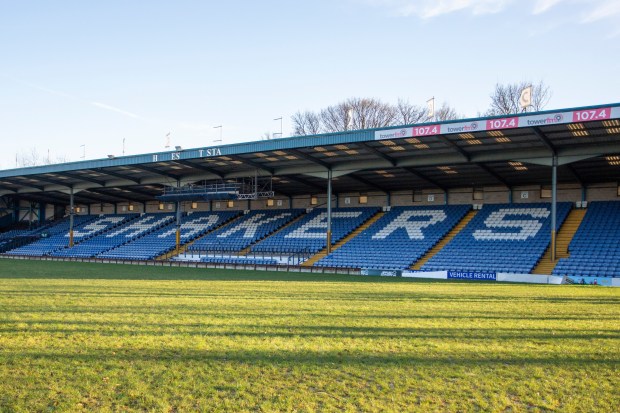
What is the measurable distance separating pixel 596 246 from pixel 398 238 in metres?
12.2

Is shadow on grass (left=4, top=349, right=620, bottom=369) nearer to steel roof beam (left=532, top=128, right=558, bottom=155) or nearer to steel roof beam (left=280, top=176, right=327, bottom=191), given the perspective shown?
steel roof beam (left=532, top=128, right=558, bottom=155)

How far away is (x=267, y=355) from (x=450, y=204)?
1323 inches

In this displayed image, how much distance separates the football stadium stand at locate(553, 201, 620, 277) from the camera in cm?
2614

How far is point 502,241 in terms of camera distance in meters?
32.0

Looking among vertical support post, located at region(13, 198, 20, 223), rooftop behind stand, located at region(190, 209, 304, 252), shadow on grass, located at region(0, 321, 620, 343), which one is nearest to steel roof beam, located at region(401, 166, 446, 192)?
rooftop behind stand, located at region(190, 209, 304, 252)

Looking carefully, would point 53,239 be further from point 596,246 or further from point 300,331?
point 300,331

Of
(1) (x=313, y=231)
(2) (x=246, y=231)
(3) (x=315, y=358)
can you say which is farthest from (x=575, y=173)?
(3) (x=315, y=358)

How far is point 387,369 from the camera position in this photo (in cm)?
Result: 760

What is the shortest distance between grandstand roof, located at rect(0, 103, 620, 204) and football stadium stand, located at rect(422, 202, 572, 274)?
7.28 ft

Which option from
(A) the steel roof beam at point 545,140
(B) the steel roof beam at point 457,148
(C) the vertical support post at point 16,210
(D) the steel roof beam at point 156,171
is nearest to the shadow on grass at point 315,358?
(A) the steel roof beam at point 545,140

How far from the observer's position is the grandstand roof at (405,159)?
83.1 ft

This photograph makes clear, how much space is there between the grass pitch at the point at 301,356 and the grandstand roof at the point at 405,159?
12609 mm

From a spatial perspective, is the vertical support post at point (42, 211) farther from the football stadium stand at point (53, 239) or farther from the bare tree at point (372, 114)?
the bare tree at point (372, 114)

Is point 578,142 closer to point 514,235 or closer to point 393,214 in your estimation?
point 514,235
